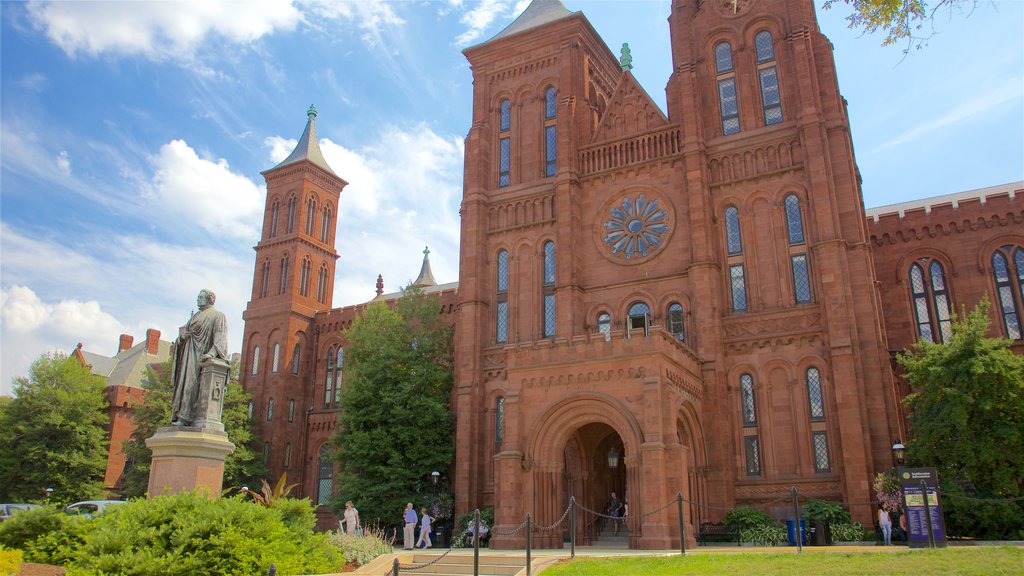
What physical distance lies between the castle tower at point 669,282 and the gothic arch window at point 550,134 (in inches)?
4.3

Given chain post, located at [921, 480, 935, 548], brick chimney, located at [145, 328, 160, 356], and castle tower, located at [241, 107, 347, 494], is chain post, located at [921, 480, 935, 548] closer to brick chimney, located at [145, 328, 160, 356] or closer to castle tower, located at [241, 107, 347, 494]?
castle tower, located at [241, 107, 347, 494]

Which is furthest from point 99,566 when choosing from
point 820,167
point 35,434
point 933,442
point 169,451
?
point 35,434

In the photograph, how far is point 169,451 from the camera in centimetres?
1476

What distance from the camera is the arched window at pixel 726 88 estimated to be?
1321 inches

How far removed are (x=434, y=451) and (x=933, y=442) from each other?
19.8 m

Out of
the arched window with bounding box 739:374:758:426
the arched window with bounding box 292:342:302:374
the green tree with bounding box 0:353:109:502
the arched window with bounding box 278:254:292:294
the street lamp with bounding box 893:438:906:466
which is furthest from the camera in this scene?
the arched window with bounding box 278:254:292:294

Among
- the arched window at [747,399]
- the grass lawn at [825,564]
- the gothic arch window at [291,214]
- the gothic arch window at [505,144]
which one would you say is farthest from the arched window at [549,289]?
the gothic arch window at [291,214]

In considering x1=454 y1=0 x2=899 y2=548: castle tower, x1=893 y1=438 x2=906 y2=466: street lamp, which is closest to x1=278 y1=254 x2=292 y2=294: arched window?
x1=454 y1=0 x2=899 y2=548: castle tower

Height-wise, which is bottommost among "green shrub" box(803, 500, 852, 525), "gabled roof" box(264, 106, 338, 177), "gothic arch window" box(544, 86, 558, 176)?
"green shrub" box(803, 500, 852, 525)

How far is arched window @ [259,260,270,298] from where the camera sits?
51.5m

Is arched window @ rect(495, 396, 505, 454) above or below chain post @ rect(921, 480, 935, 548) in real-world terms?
above

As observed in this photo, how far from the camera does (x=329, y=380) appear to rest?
159 ft

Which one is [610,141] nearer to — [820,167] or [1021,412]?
[820,167]

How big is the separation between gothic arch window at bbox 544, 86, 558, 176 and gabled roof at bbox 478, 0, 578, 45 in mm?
3717
